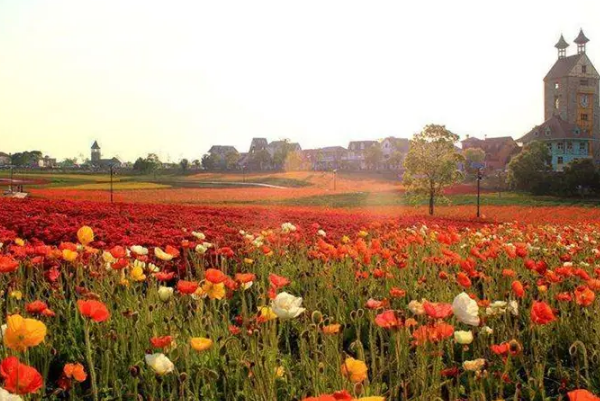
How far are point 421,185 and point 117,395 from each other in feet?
87.2

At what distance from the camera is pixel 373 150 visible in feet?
341

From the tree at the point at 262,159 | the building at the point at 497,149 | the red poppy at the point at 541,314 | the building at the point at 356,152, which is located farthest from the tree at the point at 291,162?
the red poppy at the point at 541,314

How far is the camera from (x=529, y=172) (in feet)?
169

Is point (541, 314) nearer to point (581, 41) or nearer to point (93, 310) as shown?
point (93, 310)

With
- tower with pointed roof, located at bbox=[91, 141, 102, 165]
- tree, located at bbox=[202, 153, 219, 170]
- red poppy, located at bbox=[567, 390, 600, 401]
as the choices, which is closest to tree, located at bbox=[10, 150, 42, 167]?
red poppy, located at bbox=[567, 390, 600, 401]

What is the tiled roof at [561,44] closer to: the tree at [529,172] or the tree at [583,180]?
the tree at [529,172]

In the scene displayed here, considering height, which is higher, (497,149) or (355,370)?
(497,149)

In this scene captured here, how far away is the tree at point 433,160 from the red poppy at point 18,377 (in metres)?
27.3

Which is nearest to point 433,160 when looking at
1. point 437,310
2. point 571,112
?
point 437,310

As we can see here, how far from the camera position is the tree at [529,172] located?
50.3 m

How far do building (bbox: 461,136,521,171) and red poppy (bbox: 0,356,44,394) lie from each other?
3297 inches

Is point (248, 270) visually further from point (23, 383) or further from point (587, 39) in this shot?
point (587, 39)

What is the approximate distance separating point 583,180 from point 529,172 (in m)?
4.83

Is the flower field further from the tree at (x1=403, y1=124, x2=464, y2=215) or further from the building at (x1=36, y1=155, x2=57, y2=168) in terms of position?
the building at (x1=36, y1=155, x2=57, y2=168)
